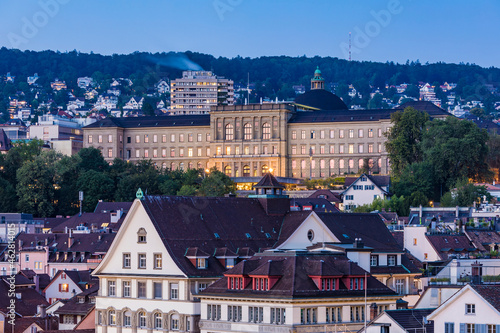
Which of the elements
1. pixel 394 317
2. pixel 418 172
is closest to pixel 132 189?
pixel 418 172

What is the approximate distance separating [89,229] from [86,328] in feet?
189

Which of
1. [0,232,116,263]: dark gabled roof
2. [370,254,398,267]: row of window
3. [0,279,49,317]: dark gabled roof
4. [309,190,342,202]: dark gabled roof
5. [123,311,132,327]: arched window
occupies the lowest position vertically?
[0,279,49,317]: dark gabled roof

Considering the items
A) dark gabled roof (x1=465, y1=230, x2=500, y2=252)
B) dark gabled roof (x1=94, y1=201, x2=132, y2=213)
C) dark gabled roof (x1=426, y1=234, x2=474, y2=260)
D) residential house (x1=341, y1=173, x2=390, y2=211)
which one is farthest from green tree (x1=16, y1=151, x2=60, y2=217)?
dark gabled roof (x1=426, y1=234, x2=474, y2=260)

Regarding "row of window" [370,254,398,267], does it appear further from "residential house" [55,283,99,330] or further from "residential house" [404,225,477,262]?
"residential house" [55,283,99,330]

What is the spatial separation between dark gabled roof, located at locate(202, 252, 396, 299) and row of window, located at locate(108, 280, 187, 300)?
4.26 meters

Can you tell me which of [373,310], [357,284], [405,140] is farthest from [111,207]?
[373,310]

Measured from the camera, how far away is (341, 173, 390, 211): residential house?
519 ft

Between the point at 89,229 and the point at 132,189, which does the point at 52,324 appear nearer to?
the point at 89,229

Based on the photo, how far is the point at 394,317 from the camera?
173ft

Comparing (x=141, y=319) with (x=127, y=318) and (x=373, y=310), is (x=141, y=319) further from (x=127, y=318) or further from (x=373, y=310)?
(x=373, y=310)

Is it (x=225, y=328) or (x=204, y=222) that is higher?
(x=204, y=222)

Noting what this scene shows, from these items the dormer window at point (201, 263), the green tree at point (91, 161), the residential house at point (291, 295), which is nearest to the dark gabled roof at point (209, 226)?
the dormer window at point (201, 263)

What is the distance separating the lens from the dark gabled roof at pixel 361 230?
71500 mm

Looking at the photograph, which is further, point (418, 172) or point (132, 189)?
Result: point (132, 189)
